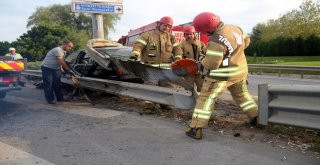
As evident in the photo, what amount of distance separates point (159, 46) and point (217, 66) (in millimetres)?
2196

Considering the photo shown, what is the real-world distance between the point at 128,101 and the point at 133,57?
137 centimetres

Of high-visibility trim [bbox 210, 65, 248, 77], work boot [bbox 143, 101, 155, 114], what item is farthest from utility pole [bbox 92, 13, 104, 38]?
high-visibility trim [bbox 210, 65, 248, 77]

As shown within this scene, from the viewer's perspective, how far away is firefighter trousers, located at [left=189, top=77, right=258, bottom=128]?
4222mm

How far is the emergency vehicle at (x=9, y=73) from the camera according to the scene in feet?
24.9

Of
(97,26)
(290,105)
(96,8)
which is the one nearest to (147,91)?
(290,105)

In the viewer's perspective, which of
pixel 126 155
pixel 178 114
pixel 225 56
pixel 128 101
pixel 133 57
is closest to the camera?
pixel 126 155

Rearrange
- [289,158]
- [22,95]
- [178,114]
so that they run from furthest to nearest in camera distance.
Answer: [22,95], [178,114], [289,158]

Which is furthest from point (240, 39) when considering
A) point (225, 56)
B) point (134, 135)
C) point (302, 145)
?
point (134, 135)

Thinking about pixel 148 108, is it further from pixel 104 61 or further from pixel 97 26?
pixel 97 26

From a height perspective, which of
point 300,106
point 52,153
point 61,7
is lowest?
point 52,153

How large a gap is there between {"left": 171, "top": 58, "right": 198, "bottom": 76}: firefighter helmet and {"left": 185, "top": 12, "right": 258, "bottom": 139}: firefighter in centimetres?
50

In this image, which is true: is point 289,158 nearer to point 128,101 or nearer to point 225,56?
point 225,56

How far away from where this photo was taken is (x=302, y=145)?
3734mm

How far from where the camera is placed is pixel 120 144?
13.1 feet
